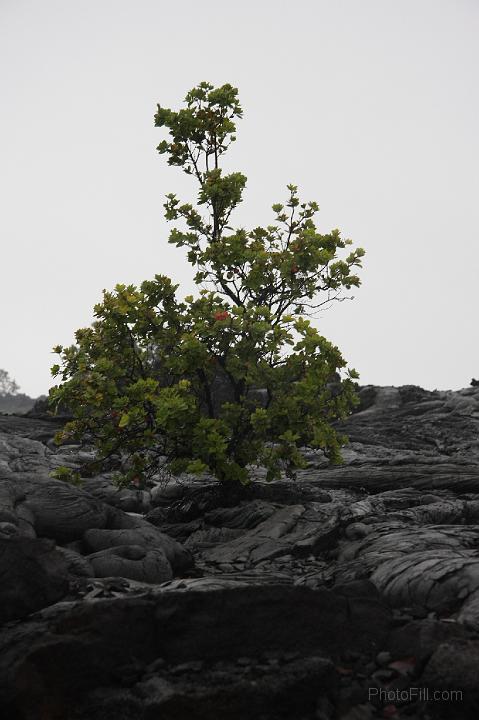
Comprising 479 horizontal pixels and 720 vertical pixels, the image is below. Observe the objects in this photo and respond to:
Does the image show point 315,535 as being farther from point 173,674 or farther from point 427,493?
point 173,674

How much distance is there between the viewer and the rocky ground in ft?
19.5

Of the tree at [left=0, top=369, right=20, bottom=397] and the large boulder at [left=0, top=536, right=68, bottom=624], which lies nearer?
the large boulder at [left=0, top=536, right=68, bottom=624]

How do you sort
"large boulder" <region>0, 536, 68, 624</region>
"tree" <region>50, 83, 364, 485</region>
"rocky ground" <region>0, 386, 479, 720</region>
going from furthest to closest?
"tree" <region>50, 83, 364, 485</region> → "large boulder" <region>0, 536, 68, 624</region> → "rocky ground" <region>0, 386, 479, 720</region>

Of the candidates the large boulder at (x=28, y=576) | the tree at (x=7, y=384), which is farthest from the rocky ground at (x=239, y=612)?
the tree at (x=7, y=384)

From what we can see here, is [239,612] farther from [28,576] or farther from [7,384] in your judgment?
[7,384]

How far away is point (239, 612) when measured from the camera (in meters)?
6.97

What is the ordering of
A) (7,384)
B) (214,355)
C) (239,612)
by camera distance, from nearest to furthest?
(239,612)
(214,355)
(7,384)

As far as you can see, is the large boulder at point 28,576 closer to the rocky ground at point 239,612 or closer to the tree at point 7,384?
the rocky ground at point 239,612

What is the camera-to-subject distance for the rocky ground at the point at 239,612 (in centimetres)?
595

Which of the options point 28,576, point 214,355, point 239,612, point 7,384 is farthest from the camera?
point 7,384

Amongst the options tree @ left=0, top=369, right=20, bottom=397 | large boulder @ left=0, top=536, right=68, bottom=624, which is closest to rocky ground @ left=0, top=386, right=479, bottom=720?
large boulder @ left=0, top=536, right=68, bottom=624

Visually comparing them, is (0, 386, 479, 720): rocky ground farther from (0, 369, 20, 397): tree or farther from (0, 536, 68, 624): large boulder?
(0, 369, 20, 397): tree

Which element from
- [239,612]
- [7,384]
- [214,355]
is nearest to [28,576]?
[239,612]

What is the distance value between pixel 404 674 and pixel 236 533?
7.18m
